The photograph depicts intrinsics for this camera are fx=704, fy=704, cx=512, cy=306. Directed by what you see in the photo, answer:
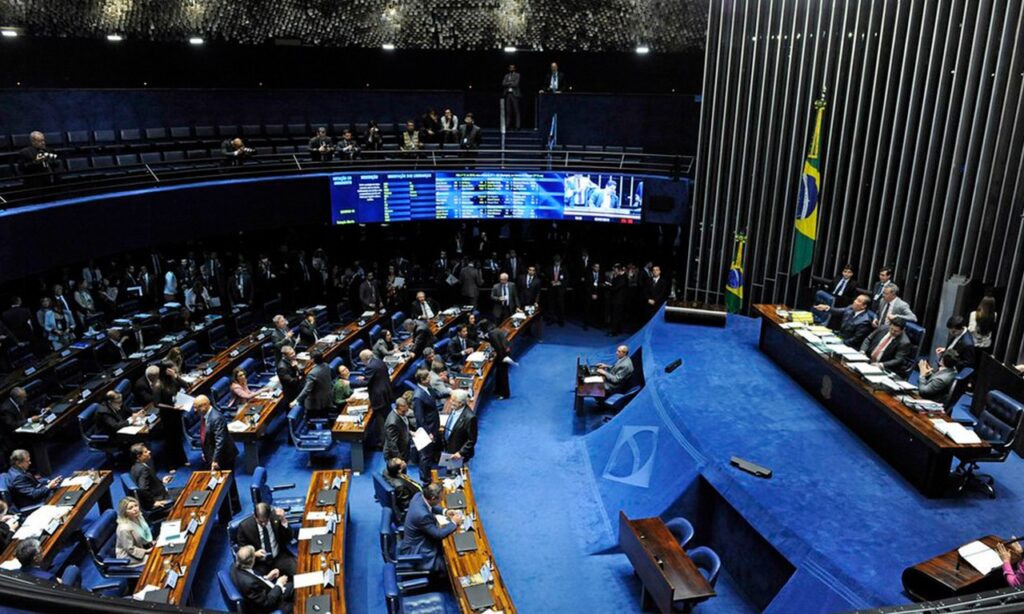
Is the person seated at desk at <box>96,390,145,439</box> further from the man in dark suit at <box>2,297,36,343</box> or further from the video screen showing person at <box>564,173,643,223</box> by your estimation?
the video screen showing person at <box>564,173,643,223</box>

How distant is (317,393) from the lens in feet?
34.4

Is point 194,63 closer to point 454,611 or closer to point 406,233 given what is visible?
point 406,233

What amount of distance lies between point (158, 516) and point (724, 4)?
13.6 meters

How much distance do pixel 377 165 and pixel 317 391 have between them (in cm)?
766

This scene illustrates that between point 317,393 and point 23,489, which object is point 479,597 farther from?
point 23,489

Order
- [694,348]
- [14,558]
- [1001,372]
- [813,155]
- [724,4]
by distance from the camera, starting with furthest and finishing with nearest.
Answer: [724,4], [813,155], [694,348], [1001,372], [14,558]

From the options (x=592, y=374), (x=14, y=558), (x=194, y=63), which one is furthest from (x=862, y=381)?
(x=194, y=63)

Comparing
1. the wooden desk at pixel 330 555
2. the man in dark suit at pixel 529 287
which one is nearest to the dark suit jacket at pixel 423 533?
the wooden desk at pixel 330 555

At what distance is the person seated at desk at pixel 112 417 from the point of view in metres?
9.52

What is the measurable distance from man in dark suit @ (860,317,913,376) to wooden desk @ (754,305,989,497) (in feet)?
2.06

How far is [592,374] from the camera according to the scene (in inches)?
491

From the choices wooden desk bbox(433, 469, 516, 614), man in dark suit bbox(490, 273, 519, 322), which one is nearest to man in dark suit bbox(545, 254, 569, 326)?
man in dark suit bbox(490, 273, 519, 322)

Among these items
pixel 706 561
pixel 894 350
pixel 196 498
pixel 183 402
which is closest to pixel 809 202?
pixel 894 350

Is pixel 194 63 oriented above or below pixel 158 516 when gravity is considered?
above
